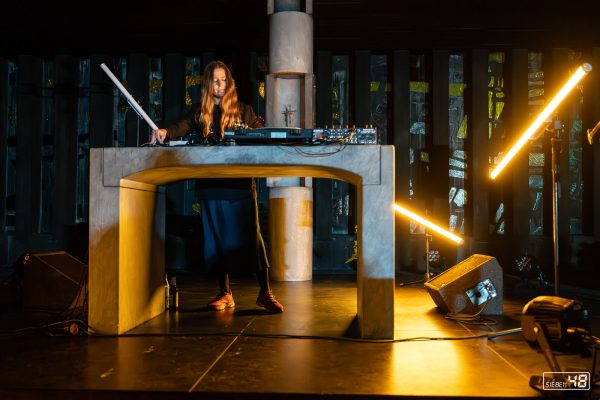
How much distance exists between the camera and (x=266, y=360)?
2.74 m

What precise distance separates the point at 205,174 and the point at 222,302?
1.22 meters

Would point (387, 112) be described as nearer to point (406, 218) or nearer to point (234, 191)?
point (406, 218)

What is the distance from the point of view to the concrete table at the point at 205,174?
10.7ft

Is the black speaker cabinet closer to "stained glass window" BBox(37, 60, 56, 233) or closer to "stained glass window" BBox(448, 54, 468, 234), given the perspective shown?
"stained glass window" BBox(448, 54, 468, 234)

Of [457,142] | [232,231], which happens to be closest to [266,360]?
[232,231]

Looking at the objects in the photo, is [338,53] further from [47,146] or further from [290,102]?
[47,146]

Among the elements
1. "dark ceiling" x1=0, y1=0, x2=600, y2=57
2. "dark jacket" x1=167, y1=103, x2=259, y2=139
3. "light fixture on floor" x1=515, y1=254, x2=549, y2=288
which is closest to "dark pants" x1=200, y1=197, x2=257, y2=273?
"dark jacket" x1=167, y1=103, x2=259, y2=139

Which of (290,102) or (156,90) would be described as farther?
(156,90)

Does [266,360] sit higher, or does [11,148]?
[11,148]

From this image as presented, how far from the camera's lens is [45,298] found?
15.1ft

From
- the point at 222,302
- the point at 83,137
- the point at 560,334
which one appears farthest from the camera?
the point at 83,137

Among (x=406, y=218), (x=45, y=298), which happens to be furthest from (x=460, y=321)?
(x=406, y=218)

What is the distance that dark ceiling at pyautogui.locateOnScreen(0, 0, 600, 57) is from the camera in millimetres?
8055

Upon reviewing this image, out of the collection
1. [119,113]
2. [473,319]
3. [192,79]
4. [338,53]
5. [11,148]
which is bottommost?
[473,319]
